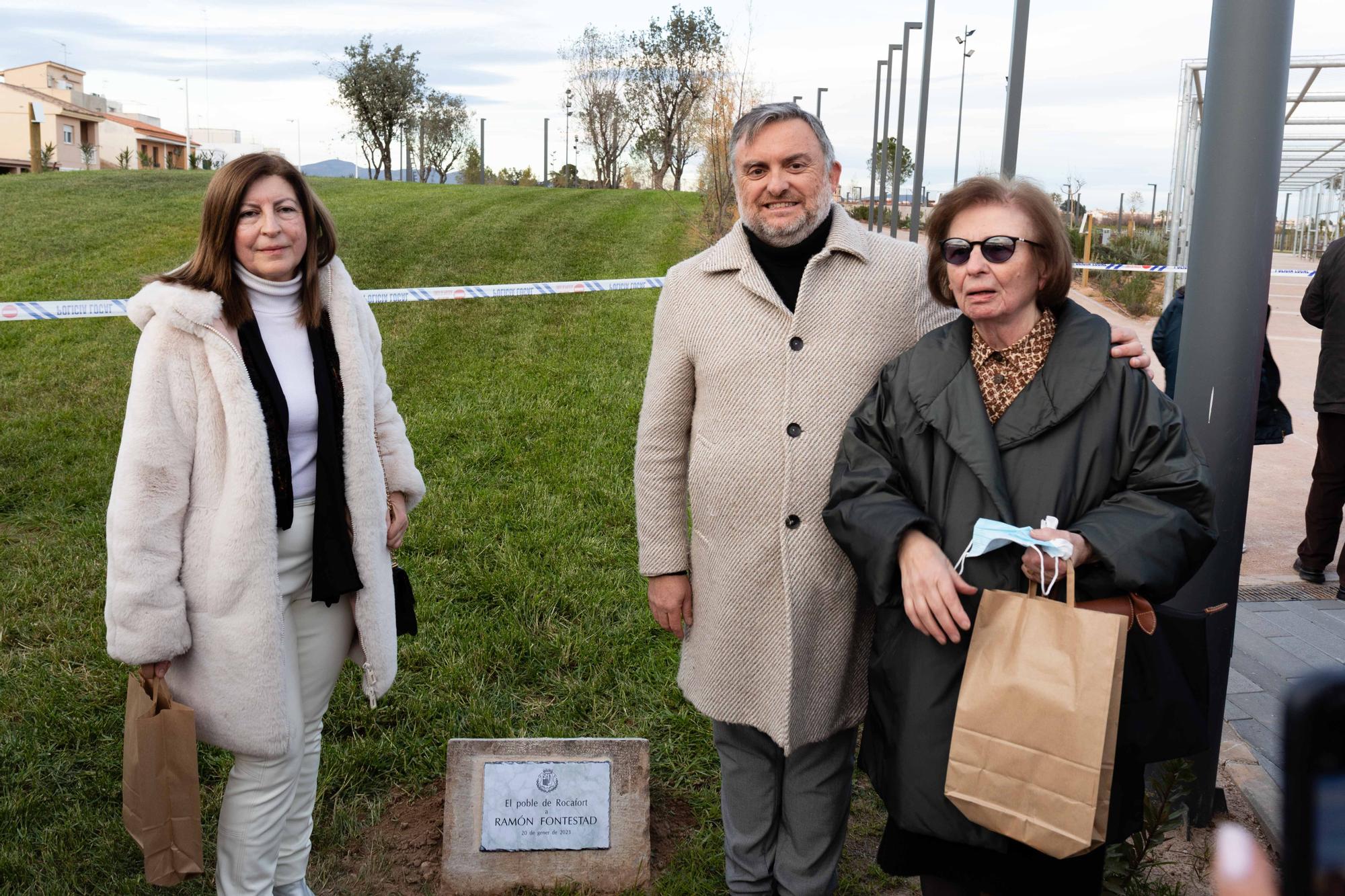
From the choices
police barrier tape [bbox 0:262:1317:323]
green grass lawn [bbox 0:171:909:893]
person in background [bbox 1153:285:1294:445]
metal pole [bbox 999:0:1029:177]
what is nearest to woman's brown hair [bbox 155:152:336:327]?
green grass lawn [bbox 0:171:909:893]

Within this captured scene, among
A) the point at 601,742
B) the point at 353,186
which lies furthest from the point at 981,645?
the point at 353,186

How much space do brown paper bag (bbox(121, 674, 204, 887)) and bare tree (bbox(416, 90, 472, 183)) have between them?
47.8 m

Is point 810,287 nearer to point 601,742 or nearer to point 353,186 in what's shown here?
point 601,742

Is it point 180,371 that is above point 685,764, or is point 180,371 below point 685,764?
above

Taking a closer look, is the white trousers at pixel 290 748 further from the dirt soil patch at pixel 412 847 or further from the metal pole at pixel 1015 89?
the metal pole at pixel 1015 89

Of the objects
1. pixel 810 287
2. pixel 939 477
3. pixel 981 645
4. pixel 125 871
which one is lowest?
pixel 125 871

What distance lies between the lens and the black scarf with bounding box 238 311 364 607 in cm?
266

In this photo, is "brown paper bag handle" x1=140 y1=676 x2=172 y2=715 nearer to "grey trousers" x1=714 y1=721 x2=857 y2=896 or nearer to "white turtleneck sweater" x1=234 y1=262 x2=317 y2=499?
"white turtleneck sweater" x1=234 y1=262 x2=317 y2=499

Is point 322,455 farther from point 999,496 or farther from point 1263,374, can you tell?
point 1263,374

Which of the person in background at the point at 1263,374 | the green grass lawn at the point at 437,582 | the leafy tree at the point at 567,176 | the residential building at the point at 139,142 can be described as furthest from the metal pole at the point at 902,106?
the residential building at the point at 139,142

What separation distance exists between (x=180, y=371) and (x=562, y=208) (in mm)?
22120

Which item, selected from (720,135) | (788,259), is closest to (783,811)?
(788,259)

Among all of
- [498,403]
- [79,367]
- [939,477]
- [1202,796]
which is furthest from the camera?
[79,367]

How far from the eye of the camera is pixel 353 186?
83.7 ft
